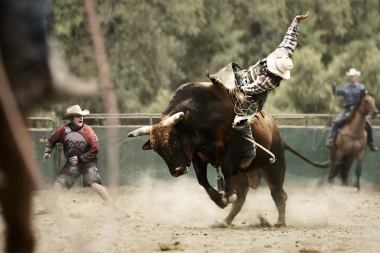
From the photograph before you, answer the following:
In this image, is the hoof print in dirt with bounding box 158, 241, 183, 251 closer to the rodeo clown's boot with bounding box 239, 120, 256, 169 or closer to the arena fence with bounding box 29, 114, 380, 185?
the rodeo clown's boot with bounding box 239, 120, 256, 169

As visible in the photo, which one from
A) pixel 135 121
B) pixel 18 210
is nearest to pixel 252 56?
pixel 135 121

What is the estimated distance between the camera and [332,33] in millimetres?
25016

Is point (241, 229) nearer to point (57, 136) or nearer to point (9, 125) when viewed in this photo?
point (57, 136)

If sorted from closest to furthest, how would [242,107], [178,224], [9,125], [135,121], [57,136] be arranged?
[9,125], [242,107], [178,224], [57,136], [135,121]

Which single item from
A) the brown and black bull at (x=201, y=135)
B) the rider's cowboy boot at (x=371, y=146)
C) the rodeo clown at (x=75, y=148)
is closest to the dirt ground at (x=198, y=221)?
the rodeo clown at (x=75, y=148)

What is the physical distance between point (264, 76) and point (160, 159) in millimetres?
7304

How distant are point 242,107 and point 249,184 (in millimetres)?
1836

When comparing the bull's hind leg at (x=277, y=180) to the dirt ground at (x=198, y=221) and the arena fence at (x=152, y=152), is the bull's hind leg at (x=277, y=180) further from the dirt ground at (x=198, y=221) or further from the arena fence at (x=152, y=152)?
the arena fence at (x=152, y=152)

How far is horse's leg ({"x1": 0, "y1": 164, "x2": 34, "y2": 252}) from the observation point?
2.95 metres

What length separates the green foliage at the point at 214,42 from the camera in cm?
2306

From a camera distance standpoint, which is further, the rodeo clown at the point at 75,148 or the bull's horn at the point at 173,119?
the rodeo clown at the point at 75,148

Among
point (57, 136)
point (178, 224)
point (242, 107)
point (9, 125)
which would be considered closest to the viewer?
point (9, 125)

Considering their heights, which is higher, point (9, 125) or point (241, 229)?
point (9, 125)

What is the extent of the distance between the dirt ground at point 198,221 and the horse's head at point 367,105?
1392 mm
